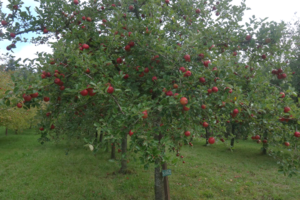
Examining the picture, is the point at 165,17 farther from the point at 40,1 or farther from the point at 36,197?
the point at 36,197

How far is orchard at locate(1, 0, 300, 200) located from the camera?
9.09 ft

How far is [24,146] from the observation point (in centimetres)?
1315

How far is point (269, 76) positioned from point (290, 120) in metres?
0.96

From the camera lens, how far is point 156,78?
3.59 m

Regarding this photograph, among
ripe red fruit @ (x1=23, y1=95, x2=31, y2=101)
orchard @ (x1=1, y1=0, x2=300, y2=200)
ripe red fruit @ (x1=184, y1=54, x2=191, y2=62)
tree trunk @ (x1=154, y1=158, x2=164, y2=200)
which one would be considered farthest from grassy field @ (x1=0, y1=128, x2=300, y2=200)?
ripe red fruit @ (x1=23, y1=95, x2=31, y2=101)

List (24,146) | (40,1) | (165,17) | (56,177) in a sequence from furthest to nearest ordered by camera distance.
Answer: (24,146)
(56,177)
(165,17)
(40,1)

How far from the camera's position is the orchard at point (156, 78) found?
109 inches

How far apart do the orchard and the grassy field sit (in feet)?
5.81

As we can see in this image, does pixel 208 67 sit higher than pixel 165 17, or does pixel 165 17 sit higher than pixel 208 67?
pixel 165 17

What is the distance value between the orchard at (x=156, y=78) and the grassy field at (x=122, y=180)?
5.81ft

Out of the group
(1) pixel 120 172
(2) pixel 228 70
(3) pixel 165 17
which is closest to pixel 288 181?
(1) pixel 120 172

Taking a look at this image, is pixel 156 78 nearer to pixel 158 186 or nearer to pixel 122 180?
pixel 158 186

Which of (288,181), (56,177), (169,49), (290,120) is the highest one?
(169,49)

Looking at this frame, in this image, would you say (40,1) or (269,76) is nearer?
(269,76)
